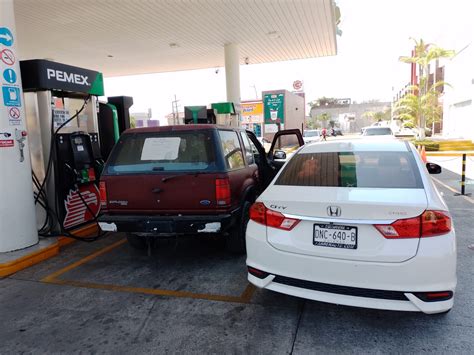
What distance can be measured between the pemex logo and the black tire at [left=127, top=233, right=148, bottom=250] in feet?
5.28

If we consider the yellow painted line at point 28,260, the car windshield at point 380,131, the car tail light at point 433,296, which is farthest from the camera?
the car windshield at point 380,131

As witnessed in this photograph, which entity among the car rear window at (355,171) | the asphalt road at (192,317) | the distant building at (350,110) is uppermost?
the distant building at (350,110)

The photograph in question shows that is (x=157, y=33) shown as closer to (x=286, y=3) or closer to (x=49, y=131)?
(x=286, y=3)

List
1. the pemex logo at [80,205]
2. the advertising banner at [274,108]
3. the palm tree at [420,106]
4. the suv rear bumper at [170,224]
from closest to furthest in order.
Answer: the suv rear bumper at [170,224], the pemex logo at [80,205], the palm tree at [420,106], the advertising banner at [274,108]

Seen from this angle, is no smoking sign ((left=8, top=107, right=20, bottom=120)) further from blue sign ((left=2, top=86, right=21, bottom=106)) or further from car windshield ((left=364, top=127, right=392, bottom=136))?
car windshield ((left=364, top=127, right=392, bottom=136))

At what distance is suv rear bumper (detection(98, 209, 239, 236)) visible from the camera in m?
4.26

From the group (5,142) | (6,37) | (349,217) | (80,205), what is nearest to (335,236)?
(349,217)

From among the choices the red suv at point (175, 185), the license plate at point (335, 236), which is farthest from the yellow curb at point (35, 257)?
the license plate at point (335, 236)

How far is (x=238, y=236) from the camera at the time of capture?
492cm

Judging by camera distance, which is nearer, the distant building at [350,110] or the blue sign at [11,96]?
the blue sign at [11,96]

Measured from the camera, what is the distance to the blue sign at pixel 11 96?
4.93 m

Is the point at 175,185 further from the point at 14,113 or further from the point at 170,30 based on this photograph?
the point at 170,30

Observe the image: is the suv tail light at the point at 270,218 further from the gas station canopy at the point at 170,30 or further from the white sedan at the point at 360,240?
the gas station canopy at the point at 170,30

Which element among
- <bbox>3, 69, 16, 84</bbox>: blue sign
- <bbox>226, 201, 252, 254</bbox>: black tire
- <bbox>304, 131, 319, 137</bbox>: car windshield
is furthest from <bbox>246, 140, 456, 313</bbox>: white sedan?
<bbox>304, 131, 319, 137</bbox>: car windshield
